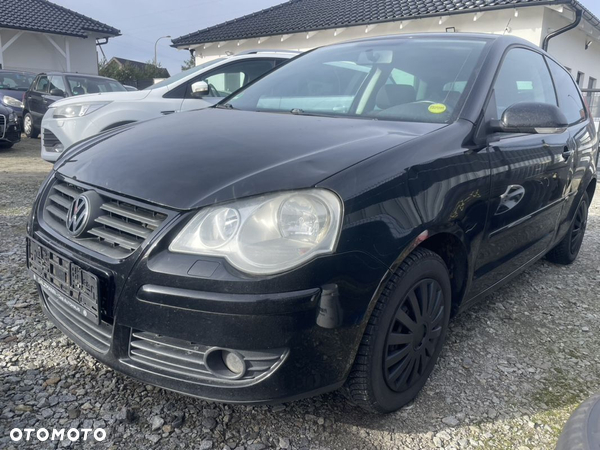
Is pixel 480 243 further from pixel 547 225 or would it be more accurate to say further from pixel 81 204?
pixel 81 204

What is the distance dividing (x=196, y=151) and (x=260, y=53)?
4426 millimetres

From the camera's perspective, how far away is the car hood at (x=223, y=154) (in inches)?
65.0

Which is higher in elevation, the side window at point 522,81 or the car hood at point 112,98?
the side window at point 522,81

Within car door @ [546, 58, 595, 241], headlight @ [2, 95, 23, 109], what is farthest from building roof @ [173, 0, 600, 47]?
car door @ [546, 58, 595, 241]

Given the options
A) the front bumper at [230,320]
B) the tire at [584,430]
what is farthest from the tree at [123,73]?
the tire at [584,430]

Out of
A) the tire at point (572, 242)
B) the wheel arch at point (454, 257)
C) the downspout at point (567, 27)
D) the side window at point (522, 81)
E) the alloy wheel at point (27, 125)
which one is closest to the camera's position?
the wheel arch at point (454, 257)

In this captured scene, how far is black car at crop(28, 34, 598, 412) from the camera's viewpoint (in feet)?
5.08

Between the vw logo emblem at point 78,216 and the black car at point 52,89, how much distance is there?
9760mm

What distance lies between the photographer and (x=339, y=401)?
6.81 ft

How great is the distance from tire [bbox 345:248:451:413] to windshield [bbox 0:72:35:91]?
43.2 ft

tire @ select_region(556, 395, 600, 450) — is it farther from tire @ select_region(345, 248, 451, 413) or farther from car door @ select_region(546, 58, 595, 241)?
car door @ select_region(546, 58, 595, 241)

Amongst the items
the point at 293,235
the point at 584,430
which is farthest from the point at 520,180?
the point at 293,235

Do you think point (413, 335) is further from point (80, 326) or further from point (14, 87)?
point (14, 87)

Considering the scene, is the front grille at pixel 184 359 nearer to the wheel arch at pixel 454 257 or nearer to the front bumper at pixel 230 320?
the front bumper at pixel 230 320
